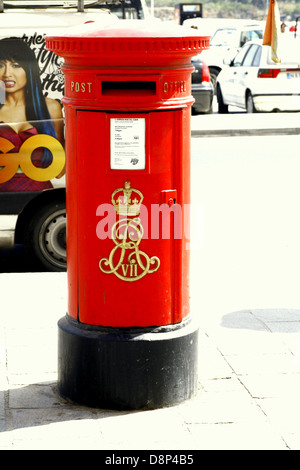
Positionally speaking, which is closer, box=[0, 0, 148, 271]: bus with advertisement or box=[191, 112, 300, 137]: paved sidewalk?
box=[0, 0, 148, 271]: bus with advertisement

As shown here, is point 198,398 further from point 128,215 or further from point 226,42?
point 226,42

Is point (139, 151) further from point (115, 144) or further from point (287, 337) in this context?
point (287, 337)

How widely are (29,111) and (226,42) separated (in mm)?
24308

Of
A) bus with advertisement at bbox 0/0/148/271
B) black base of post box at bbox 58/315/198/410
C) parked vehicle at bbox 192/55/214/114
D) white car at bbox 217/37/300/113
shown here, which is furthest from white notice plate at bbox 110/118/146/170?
white car at bbox 217/37/300/113

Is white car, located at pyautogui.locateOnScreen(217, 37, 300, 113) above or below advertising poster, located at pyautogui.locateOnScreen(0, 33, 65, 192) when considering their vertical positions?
above

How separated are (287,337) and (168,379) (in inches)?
55.4

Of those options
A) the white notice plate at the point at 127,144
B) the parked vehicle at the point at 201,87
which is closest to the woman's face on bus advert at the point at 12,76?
the white notice plate at the point at 127,144

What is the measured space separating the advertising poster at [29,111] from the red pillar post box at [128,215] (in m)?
2.68

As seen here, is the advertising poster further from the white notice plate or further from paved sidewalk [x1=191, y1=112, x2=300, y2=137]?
paved sidewalk [x1=191, y1=112, x2=300, y2=137]

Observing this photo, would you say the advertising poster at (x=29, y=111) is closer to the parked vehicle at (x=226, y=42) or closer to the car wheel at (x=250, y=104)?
the car wheel at (x=250, y=104)

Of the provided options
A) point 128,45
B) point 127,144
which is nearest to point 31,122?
point 127,144

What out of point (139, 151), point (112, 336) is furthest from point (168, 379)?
point (139, 151)

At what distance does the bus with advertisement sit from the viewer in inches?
295

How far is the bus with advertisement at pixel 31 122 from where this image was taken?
24.6 ft
